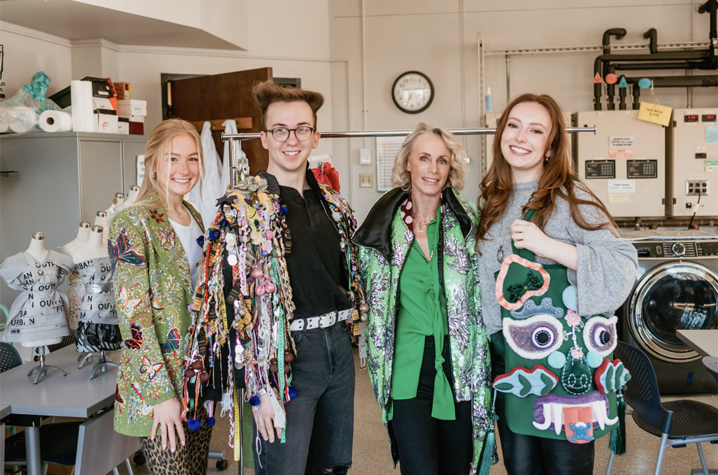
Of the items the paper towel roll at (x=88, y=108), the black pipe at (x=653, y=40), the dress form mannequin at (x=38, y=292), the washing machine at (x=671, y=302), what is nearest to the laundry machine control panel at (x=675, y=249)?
the washing machine at (x=671, y=302)

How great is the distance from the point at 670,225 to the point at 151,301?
4.82 m

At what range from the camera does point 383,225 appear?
1.82 metres

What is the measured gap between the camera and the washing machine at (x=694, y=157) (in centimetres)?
468

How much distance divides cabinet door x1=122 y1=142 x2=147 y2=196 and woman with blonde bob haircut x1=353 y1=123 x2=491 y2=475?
260cm

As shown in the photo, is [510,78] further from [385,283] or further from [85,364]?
[85,364]

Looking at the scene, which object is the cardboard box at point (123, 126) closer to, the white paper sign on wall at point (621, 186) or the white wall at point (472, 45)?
the white wall at point (472, 45)

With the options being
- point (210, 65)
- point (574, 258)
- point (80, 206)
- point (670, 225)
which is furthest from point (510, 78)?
point (574, 258)

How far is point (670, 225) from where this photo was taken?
16.7 feet

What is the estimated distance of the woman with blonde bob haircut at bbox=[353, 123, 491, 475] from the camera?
174 cm

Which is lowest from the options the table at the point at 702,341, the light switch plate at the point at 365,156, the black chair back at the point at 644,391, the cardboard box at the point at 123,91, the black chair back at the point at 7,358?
the black chair back at the point at 644,391

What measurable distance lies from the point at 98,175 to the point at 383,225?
8.56 ft

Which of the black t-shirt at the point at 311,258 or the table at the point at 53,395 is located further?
the table at the point at 53,395

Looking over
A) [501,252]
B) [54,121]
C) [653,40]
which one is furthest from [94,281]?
[653,40]

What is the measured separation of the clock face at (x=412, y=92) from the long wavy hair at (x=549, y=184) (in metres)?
3.59
